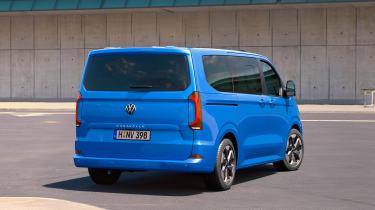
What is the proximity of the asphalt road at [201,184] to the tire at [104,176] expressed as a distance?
0.39ft

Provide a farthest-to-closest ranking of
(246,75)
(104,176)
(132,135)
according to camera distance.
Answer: (246,75)
(104,176)
(132,135)

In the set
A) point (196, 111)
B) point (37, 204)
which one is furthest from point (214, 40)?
point (37, 204)

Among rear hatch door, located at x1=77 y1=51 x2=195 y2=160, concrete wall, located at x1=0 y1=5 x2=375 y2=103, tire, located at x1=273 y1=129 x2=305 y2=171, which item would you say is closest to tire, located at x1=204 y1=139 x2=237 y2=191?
rear hatch door, located at x1=77 y1=51 x2=195 y2=160

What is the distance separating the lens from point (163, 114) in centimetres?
1006

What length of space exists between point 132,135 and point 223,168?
1232 millimetres

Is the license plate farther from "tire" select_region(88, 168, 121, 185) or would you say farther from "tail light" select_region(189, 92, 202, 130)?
"tire" select_region(88, 168, 121, 185)

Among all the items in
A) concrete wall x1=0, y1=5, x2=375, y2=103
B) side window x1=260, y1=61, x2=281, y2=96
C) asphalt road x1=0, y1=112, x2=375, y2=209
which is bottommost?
asphalt road x1=0, y1=112, x2=375, y2=209

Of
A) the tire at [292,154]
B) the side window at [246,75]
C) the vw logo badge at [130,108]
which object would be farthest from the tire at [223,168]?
the tire at [292,154]

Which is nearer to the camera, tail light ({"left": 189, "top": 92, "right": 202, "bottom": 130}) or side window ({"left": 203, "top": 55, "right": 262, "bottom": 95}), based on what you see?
tail light ({"left": 189, "top": 92, "right": 202, "bottom": 130})

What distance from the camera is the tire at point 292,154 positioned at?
1277 centimetres

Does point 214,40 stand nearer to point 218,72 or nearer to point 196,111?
point 218,72

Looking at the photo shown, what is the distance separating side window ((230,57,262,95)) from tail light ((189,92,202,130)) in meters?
1.10

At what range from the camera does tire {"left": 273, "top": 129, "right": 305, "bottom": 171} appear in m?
A: 12.8

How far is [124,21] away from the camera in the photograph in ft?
151
